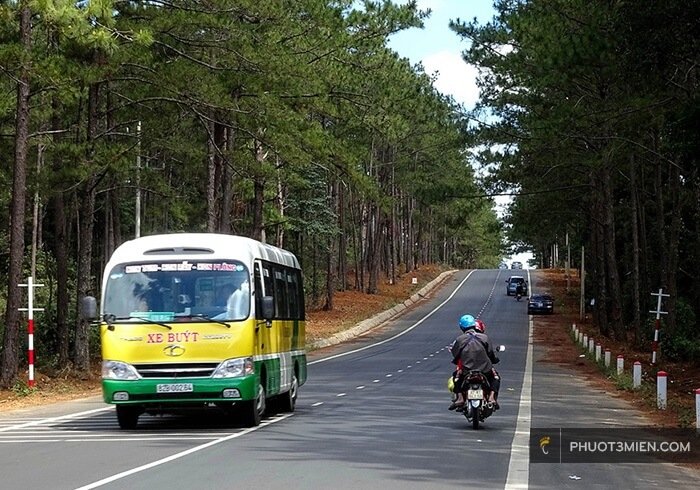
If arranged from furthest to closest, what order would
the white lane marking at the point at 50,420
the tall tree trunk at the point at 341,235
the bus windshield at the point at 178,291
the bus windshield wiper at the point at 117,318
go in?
the tall tree trunk at the point at 341,235
the white lane marking at the point at 50,420
the bus windshield at the point at 178,291
the bus windshield wiper at the point at 117,318

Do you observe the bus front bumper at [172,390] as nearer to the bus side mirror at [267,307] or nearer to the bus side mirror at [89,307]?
the bus side mirror at [89,307]

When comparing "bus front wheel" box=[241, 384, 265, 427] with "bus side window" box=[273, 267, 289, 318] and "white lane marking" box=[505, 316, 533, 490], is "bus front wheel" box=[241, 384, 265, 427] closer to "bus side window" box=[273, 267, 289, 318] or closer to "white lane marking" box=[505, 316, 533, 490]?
"bus side window" box=[273, 267, 289, 318]

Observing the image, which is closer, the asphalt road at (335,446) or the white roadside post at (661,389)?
the asphalt road at (335,446)

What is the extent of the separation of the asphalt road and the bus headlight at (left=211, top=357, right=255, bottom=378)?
0.87 metres

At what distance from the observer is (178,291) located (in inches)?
690

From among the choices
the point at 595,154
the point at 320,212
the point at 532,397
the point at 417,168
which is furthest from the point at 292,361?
the point at 417,168

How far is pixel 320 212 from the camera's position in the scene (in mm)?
69312

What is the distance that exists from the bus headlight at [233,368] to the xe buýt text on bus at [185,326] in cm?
1

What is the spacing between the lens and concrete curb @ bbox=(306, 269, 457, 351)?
5341cm

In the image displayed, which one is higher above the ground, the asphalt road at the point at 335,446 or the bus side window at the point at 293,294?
the bus side window at the point at 293,294

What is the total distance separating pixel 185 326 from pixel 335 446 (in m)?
3.36

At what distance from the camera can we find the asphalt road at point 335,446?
1188 cm

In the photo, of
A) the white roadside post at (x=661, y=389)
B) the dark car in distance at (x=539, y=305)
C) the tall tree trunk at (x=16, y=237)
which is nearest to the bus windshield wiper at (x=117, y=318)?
the white roadside post at (x=661, y=389)

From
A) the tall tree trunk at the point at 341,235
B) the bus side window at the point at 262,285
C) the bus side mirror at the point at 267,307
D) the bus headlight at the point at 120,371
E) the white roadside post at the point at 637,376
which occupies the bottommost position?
the white roadside post at the point at 637,376
